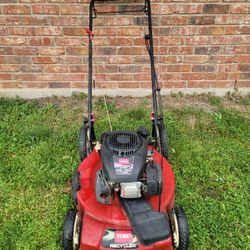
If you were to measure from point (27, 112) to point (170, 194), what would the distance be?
2.01m

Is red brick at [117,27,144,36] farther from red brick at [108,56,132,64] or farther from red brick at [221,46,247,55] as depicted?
red brick at [221,46,247,55]

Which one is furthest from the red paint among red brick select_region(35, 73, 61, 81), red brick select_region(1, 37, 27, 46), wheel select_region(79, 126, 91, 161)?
red brick select_region(1, 37, 27, 46)

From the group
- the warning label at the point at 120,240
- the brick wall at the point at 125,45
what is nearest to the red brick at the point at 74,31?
the brick wall at the point at 125,45

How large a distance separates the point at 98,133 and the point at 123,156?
136 centimetres

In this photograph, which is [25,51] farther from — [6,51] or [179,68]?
[179,68]

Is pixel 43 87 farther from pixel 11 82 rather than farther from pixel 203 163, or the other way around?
pixel 203 163

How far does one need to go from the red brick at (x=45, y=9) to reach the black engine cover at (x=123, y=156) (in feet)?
5.48

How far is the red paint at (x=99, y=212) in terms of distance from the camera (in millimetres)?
2125

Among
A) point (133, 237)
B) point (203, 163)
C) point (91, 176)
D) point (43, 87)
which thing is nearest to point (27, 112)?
point (43, 87)

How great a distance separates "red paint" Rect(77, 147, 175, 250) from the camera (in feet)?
6.97

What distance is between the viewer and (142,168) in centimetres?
208

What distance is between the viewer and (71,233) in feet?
7.43

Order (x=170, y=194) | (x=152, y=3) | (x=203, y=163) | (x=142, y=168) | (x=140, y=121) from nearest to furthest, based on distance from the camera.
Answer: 1. (x=142, y=168)
2. (x=170, y=194)
3. (x=203, y=163)
4. (x=152, y=3)
5. (x=140, y=121)

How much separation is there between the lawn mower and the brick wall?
61.2 inches
